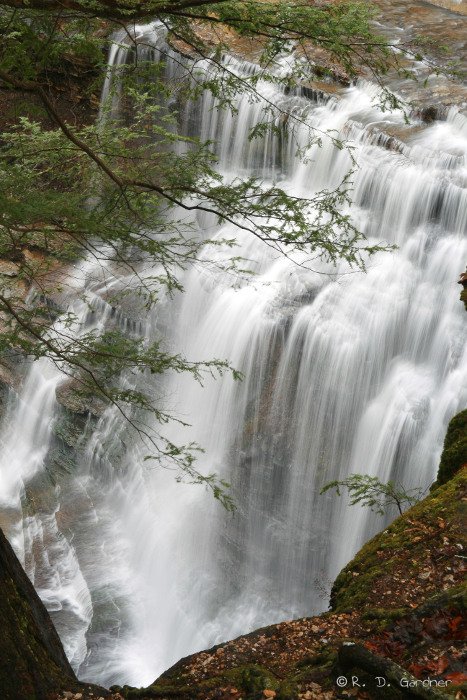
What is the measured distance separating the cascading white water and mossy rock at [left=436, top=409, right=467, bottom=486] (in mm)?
2718

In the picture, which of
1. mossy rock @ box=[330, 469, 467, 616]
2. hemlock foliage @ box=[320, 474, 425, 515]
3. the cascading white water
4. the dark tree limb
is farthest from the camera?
the cascading white water

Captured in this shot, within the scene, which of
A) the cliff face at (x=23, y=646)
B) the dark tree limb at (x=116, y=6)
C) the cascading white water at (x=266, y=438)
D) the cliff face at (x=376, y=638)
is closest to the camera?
the cliff face at (x=376, y=638)

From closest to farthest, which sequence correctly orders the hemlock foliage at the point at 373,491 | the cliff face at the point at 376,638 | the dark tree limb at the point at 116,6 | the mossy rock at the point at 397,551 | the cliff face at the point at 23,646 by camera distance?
the cliff face at the point at 376,638 → the cliff face at the point at 23,646 → the dark tree limb at the point at 116,6 → the mossy rock at the point at 397,551 → the hemlock foliage at the point at 373,491

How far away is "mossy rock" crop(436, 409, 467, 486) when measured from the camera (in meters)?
4.95

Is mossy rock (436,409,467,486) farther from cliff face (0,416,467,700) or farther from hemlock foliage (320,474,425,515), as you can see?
cliff face (0,416,467,700)

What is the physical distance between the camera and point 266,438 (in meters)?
9.10

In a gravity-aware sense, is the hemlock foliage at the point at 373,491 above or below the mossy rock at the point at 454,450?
below

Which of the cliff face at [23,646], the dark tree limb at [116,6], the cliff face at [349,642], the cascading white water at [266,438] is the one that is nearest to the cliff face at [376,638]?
the cliff face at [349,642]

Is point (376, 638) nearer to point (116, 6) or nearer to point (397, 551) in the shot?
point (397, 551)

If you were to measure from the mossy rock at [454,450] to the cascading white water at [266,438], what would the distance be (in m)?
2.72

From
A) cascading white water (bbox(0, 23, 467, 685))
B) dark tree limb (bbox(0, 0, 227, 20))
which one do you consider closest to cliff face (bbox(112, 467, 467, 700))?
dark tree limb (bbox(0, 0, 227, 20))

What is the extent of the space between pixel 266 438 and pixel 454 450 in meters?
4.25

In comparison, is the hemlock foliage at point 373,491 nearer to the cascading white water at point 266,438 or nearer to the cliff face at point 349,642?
the cliff face at point 349,642

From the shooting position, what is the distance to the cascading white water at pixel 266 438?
811 cm
